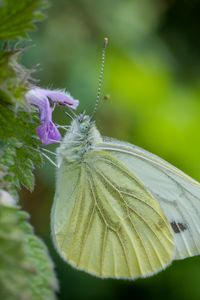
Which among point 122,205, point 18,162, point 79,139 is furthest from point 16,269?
point 122,205

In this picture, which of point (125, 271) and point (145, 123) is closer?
point (125, 271)

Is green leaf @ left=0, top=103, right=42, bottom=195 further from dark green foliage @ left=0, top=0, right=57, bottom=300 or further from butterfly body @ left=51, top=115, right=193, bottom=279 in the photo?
butterfly body @ left=51, top=115, right=193, bottom=279

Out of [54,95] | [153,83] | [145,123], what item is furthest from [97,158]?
[153,83]

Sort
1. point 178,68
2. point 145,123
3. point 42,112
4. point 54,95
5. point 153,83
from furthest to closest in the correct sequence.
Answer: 1. point 178,68
2. point 153,83
3. point 145,123
4. point 54,95
5. point 42,112

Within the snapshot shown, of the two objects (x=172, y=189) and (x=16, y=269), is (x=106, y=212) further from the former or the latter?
(x=16, y=269)

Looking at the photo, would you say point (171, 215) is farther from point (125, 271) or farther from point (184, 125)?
point (184, 125)

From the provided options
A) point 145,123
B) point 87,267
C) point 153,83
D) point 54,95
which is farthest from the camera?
point 153,83

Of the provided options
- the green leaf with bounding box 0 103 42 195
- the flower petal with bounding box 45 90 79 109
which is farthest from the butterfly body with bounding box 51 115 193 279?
the green leaf with bounding box 0 103 42 195
